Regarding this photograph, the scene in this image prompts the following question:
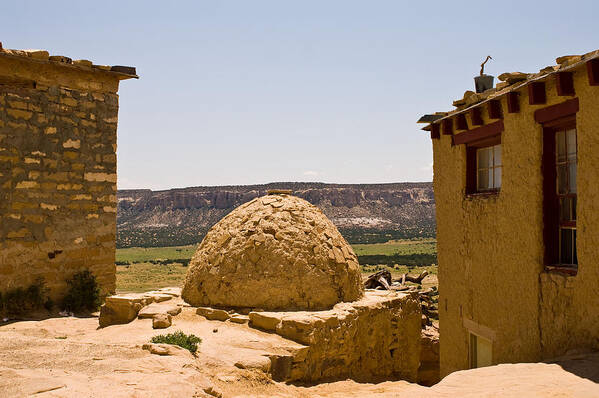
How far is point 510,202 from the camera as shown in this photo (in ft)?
23.9

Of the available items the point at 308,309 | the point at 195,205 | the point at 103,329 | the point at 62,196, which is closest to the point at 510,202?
the point at 308,309

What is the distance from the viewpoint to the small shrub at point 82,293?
9.59 metres

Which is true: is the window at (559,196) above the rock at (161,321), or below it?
above

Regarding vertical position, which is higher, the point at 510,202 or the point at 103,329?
the point at 510,202

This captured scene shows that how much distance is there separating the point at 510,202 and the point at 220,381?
13.8 ft

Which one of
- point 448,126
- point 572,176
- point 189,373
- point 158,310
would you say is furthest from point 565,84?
point 158,310

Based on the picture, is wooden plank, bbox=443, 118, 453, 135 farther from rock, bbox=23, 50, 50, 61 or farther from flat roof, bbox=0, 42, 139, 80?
rock, bbox=23, 50, 50, 61

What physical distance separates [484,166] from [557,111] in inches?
81.6

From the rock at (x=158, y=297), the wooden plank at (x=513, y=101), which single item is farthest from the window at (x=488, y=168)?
the rock at (x=158, y=297)

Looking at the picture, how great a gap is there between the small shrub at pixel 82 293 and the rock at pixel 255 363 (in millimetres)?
4230

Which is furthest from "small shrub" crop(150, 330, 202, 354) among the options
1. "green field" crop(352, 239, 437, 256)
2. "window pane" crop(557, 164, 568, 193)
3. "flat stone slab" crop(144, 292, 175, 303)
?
"green field" crop(352, 239, 437, 256)

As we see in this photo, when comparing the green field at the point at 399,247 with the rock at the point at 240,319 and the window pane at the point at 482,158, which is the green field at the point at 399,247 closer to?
the window pane at the point at 482,158

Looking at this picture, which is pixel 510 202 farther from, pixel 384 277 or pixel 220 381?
pixel 384 277

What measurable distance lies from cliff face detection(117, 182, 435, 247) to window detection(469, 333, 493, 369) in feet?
231
